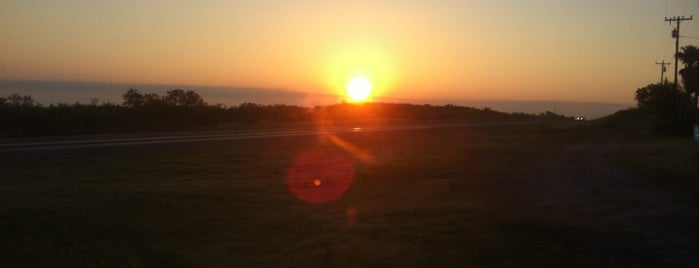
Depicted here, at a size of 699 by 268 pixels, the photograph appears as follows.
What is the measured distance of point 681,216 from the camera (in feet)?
39.7

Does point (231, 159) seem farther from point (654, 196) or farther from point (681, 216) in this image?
point (681, 216)

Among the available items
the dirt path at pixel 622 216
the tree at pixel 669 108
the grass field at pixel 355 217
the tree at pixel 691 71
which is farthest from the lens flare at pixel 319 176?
the tree at pixel 691 71

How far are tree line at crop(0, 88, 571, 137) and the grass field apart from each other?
28.2 metres

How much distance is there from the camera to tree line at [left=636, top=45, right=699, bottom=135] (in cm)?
5178

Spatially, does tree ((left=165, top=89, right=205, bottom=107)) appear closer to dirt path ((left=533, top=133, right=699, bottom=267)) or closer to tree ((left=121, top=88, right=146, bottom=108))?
tree ((left=121, top=88, right=146, bottom=108))

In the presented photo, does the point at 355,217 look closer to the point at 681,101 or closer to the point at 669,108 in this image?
the point at 681,101

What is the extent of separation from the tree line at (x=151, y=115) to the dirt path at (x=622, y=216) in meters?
33.6

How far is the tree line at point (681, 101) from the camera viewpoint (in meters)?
51.8

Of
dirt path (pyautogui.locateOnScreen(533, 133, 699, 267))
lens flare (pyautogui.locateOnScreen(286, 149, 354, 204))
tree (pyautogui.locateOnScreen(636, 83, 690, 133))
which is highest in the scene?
tree (pyautogui.locateOnScreen(636, 83, 690, 133))

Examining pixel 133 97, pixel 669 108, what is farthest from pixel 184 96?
pixel 669 108

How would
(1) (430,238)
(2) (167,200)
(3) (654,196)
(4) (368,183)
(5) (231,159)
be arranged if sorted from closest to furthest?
1. (1) (430,238)
2. (2) (167,200)
3. (3) (654,196)
4. (4) (368,183)
5. (5) (231,159)

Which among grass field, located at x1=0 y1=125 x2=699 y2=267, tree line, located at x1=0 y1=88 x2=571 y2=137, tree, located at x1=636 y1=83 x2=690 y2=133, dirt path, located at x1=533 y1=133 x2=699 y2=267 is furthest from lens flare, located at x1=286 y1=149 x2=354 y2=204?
tree, located at x1=636 y1=83 x2=690 y2=133

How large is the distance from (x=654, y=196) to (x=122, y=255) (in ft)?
35.0

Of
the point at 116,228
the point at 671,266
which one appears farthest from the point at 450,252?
the point at 116,228
